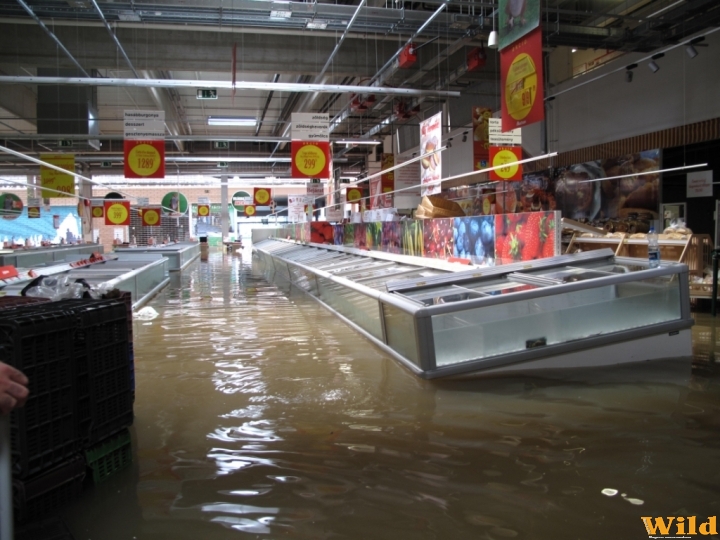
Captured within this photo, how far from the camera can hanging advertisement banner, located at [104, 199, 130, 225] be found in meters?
24.9

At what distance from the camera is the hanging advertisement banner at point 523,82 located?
616 centimetres

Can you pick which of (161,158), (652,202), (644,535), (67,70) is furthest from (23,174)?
(644,535)

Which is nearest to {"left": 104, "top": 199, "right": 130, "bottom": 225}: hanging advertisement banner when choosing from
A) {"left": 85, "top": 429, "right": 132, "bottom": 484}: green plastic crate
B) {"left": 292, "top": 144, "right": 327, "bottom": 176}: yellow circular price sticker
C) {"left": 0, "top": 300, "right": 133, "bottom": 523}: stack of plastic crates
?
{"left": 292, "top": 144, "right": 327, "bottom": 176}: yellow circular price sticker

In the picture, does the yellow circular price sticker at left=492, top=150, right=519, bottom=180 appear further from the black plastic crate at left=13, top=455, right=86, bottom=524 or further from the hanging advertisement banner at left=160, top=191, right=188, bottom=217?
the hanging advertisement banner at left=160, top=191, right=188, bottom=217

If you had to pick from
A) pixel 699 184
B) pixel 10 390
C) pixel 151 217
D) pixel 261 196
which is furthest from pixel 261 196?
pixel 10 390

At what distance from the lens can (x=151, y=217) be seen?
2805 centimetres

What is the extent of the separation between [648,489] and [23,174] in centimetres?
3454

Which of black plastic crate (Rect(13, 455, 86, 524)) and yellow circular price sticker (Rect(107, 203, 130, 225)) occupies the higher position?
yellow circular price sticker (Rect(107, 203, 130, 225))

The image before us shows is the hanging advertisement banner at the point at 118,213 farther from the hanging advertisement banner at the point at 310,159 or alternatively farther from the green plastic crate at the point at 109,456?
the green plastic crate at the point at 109,456

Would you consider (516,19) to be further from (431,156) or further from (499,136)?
(499,136)

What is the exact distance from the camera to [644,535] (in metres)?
2.41

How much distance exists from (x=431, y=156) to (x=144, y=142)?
6715mm

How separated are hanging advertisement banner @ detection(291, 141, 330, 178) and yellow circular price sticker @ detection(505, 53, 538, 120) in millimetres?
6977

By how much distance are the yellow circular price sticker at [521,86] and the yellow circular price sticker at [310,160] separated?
6979mm
